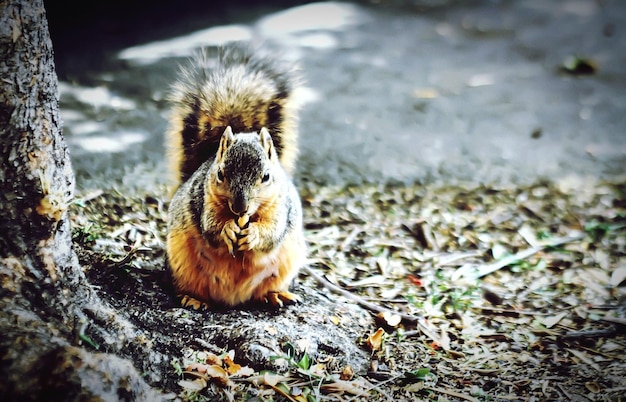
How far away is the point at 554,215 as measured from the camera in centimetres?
283

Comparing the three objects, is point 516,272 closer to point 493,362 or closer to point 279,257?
point 493,362

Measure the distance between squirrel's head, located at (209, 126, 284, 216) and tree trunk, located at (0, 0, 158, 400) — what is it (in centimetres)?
44

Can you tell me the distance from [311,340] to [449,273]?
0.80 metres

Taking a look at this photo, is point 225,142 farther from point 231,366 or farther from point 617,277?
point 617,277

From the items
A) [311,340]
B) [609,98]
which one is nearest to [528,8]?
[609,98]

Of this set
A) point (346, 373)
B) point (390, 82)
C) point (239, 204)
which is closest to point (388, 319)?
point (346, 373)

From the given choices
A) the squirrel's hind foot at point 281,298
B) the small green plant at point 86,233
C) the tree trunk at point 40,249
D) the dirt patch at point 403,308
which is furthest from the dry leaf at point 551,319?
the small green plant at point 86,233

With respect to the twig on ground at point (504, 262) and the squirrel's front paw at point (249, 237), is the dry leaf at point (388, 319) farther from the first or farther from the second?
the squirrel's front paw at point (249, 237)

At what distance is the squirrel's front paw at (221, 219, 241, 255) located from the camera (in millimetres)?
1754

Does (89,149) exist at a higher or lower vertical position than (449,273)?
higher

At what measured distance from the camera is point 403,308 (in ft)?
6.82

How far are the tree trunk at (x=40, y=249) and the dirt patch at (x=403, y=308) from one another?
0.11 m

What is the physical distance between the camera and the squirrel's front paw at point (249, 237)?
69.8 inches

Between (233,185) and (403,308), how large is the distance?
33.3 inches
